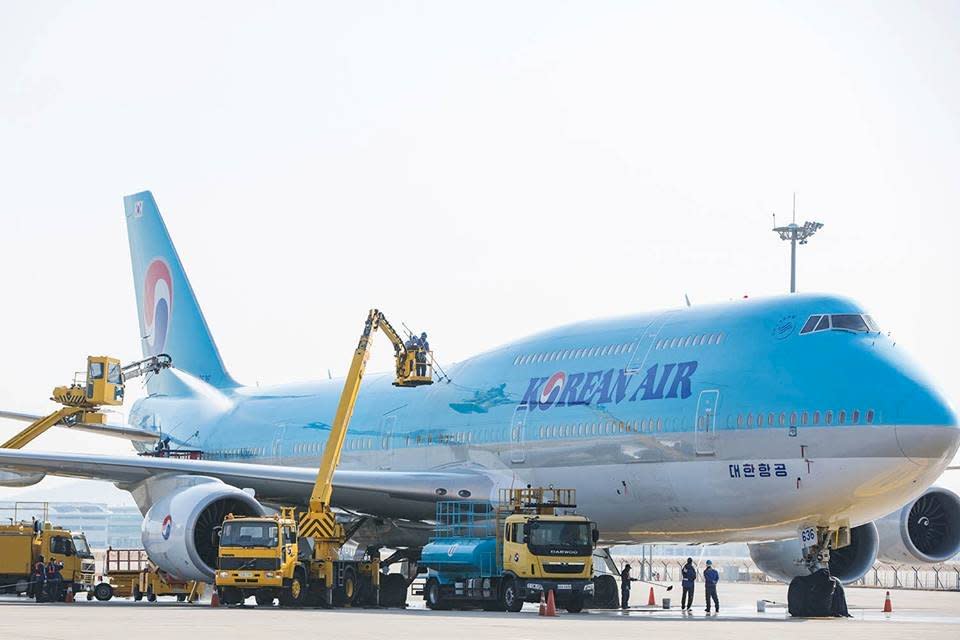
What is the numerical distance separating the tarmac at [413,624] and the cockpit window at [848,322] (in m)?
4.24

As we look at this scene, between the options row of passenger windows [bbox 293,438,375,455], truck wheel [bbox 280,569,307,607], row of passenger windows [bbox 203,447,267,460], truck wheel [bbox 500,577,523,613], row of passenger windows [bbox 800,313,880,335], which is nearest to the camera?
row of passenger windows [bbox 800,313,880,335]

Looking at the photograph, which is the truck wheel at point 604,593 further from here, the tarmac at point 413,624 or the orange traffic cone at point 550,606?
the orange traffic cone at point 550,606

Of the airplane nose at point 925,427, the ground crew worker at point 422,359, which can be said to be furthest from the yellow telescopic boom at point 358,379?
the airplane nose at point 925,427

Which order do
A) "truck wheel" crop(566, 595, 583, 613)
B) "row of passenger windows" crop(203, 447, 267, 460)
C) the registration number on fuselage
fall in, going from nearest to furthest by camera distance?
the registration number on fuselage, "truck wheel" crop(566, 595, 583, 613), "row of passenger windows" crop(203, 447, 267, 460)

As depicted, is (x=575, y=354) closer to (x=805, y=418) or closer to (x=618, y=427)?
(x=618, y=427)

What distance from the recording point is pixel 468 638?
53.8 feet

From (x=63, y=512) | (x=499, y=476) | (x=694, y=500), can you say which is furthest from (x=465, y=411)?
(x=63, y=512)

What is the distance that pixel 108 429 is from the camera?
118 feet

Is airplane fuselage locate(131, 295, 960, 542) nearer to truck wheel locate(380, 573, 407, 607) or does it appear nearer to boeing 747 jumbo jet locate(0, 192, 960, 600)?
boeing 747 jumbo jet locate(0, 192, 960, 600)

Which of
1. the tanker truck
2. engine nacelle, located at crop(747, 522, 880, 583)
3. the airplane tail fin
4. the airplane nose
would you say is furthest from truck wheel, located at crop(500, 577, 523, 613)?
the airplane tail fin

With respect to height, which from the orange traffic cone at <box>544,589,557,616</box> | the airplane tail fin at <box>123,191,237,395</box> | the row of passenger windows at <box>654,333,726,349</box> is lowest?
the orange traffic cone at <box>544,589,557,616</box>

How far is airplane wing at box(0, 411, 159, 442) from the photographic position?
33469mm

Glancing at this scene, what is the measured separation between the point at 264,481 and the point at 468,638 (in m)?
12.3

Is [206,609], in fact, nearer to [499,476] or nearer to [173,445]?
[499,476]
